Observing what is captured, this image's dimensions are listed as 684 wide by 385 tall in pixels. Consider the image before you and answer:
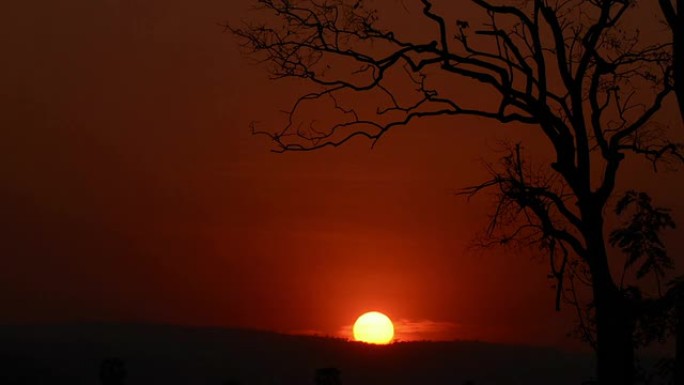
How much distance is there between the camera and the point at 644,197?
17.7 metres

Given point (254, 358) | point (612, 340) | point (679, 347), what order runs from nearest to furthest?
1. point (612, 340)
2. point (679, 347)
3. point (254, 358)

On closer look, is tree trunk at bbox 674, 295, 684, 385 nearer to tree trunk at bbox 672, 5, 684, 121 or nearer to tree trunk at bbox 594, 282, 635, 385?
tree trunk at bbox 594, 282, 635, 385

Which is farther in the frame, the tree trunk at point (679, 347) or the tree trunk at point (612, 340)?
the tree trunk at point (679, 347)

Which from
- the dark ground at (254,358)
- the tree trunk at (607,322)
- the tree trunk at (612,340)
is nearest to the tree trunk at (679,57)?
the tree trunk at (607,322)

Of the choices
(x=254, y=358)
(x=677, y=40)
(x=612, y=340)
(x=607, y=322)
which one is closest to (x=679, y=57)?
(x=677, y=40)

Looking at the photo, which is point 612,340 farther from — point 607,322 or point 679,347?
point 679,347

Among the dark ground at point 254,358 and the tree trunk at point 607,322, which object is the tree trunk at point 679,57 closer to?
the tree trunk at point 607,322

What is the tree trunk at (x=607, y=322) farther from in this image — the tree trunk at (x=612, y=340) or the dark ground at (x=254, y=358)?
the dark ground at (x=254, y=358)

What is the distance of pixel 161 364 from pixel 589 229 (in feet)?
93.0

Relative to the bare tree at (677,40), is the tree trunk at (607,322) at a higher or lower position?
lower

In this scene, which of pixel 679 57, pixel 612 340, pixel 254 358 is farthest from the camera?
pixel 254 358

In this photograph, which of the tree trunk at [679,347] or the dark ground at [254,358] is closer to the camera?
the tree trunk at [679,347]

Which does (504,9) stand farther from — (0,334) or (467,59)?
(0,334)

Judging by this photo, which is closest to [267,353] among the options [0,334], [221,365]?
[221,365]
